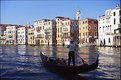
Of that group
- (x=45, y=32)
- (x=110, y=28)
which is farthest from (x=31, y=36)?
(x=110, y=28)

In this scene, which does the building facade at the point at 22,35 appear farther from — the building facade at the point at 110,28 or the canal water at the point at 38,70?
the canal water at the point at 38,70

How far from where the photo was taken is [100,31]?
47750 mm

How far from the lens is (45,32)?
6378 cm

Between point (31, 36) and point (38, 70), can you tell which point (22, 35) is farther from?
point (38, 70)

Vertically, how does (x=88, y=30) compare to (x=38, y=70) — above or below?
above

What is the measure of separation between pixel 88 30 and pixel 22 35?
94.8ft

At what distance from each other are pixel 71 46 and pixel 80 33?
151ft

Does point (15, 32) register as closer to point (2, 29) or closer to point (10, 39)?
point (10, 39)

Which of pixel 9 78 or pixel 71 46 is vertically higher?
pixel 71 46

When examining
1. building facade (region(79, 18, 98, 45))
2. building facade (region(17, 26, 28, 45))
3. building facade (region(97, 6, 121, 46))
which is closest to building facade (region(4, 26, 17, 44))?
building facade (region(17, 26, 28, 45))

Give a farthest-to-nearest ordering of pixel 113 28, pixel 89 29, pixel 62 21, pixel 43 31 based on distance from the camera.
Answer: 1. pixel 43 31
2. pixel 62 21
3. pixel 89 29
4. pixel 113 28

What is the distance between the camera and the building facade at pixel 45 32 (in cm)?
6234

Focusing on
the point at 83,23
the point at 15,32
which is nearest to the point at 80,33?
the point at 83,23

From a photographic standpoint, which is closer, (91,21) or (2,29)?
(91,21)
